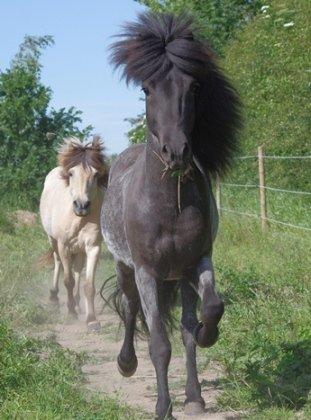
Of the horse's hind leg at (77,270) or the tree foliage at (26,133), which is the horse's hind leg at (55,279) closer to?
the horse's hind leg at (77,270)

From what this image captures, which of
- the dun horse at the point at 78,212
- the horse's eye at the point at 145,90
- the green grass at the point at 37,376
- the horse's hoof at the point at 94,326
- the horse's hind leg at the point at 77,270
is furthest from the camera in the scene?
the horse's hind leg at the point at 77,270

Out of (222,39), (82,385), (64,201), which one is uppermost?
(222,39)

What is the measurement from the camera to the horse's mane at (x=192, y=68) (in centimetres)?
592

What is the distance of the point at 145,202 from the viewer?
241 inches

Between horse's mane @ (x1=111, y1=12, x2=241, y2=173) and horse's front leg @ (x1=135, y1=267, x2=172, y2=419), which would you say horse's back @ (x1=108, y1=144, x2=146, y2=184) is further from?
horse's front leg @ (x1=135, y1=267, x2=172, y2=419)

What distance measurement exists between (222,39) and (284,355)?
22470 millimetres

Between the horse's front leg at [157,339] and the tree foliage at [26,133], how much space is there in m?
15.1

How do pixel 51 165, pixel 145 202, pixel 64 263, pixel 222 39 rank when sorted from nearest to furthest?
pixel 145 202 < pixel 64 263 < pixel 51 165 < pixel 222 39

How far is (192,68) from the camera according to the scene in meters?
5.90

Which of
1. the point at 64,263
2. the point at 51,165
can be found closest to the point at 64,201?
the point at 64,263

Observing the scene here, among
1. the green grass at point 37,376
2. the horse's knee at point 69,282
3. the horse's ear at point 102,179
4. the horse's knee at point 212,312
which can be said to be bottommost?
the green grass at point 37,376

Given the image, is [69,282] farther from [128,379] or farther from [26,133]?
[26,133]

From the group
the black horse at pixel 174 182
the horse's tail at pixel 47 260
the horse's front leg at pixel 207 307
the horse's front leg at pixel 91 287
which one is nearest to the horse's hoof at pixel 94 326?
the horse's front leg at pixel 91 287

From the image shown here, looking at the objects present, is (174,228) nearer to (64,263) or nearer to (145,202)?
(145,202)
